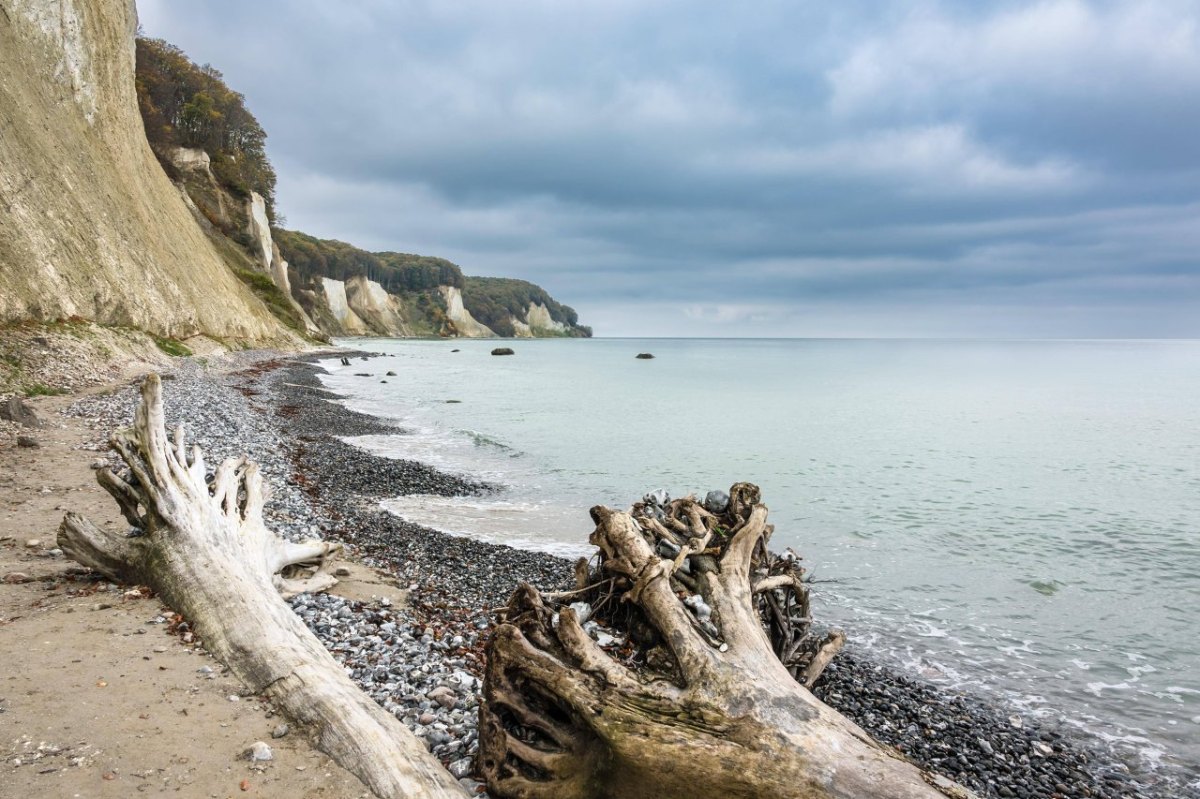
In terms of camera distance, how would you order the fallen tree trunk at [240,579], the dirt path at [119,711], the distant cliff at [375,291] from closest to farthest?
the dirt path at [119,711] < the fallen tree trunk at [240,579] < the distant cliff at [375,291]

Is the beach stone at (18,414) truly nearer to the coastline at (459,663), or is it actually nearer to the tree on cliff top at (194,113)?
the coastline at (459,663)

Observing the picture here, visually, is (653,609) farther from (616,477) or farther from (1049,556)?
(616,477)

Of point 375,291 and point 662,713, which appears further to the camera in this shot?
point 375,291

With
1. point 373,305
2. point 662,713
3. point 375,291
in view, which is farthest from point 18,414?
point 375,291

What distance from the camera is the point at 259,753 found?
3889 millimetres

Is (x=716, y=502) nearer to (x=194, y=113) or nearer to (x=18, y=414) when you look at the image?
(x=18, y=414)

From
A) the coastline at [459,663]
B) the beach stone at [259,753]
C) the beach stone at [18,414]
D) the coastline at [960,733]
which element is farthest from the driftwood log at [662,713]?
the beach stone at [18,414]

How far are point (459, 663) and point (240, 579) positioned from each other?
1995 millimetres

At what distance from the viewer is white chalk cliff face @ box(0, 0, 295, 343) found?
64.7 ft

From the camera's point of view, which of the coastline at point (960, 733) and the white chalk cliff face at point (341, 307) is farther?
the white chalk cliff face at point (341, 307)

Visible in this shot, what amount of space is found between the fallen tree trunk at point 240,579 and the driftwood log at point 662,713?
0.60 metres

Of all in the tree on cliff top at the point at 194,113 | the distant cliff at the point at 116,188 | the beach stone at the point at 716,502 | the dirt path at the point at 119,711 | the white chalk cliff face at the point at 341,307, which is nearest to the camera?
the dirt path at the point at 119,711

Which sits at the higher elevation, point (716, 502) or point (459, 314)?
point (459, 314)

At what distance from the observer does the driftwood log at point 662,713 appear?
3.67m
